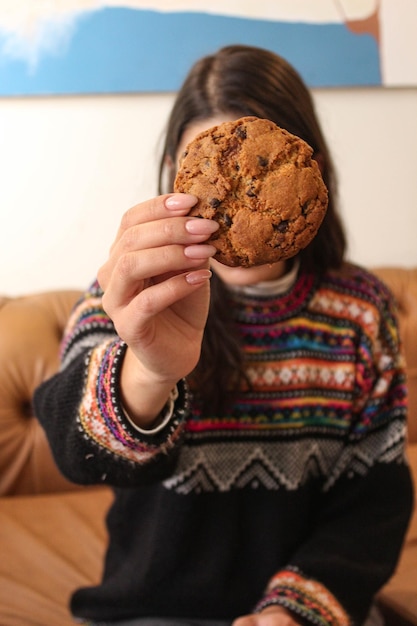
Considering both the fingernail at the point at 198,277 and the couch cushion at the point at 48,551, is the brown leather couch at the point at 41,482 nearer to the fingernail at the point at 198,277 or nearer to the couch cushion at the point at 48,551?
the couch cushion at the point at 48,551

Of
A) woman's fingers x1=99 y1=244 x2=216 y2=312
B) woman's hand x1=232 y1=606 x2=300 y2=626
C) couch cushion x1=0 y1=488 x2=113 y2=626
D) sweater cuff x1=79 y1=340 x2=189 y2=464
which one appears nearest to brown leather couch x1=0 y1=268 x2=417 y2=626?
couch cushion x1=0 y1=488 x2=113 y2=626

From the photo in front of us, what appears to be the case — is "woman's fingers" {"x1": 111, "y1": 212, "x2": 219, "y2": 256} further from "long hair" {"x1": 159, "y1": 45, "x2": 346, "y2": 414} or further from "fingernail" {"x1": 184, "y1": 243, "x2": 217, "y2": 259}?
"long hair" {"x1": 159, "y1": 45, "x2": 346, "y2": 414}

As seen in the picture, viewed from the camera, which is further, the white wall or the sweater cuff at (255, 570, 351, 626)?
the white wall

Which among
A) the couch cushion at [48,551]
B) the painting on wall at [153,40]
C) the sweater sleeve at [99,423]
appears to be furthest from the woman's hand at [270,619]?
the painting on wall at [153,40]

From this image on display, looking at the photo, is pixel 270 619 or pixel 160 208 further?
pixel 270 619

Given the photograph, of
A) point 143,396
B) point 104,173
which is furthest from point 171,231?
point 104,173

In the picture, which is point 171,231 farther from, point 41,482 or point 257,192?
point 41,482
